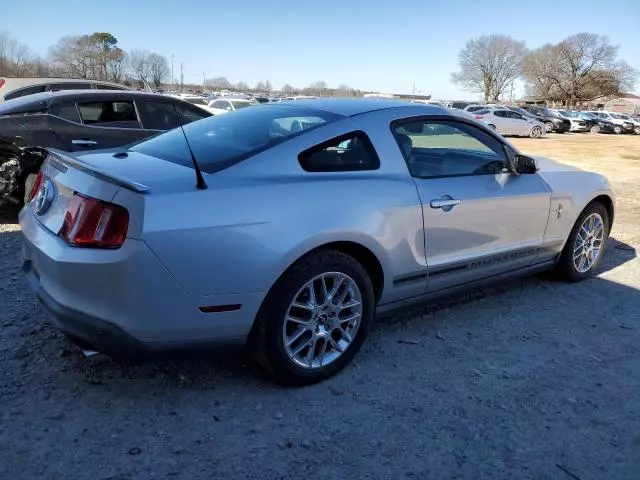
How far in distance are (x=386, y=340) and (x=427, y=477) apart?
131cm

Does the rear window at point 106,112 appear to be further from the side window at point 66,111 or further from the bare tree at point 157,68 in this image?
the bare tree at point 157,68

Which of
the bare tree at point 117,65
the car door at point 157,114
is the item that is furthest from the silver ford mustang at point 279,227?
the bare tree at point 117,65

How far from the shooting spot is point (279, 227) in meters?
2.70

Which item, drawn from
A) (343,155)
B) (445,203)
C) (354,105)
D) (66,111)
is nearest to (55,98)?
(66,111)

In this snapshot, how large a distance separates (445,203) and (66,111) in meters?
4.88

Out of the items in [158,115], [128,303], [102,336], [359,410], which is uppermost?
[158,115]

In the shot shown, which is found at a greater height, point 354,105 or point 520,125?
point 354,105

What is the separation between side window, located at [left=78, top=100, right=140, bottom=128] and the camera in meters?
6.62

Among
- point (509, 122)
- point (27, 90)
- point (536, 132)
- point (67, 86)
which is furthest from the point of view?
point (536, 132)

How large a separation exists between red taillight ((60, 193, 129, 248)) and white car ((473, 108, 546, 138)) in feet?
94.6

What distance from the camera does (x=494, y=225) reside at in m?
3.81

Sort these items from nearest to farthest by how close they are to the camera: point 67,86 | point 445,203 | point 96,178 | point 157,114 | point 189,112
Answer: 1. point 96,178
2. point 445,203
3. point 157,114
4. point 189,112
5. point 67,86

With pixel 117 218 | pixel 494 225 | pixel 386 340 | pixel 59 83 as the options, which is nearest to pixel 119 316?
pixel 117 218

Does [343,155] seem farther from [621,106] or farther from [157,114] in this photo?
[621,106]
